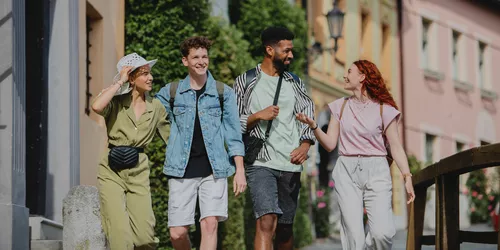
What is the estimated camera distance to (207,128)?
422 inches

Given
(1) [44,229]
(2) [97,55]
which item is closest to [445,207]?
(1) [44,229]

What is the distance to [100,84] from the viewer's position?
56.3ft

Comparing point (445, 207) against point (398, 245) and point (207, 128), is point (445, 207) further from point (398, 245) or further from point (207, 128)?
point (398, 245)

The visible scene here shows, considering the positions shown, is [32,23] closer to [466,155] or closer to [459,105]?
[466,155]

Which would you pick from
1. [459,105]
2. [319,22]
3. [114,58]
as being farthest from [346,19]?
[114,58]

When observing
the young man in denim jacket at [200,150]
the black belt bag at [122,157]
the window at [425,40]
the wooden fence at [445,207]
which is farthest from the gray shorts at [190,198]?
the window at [425,40]

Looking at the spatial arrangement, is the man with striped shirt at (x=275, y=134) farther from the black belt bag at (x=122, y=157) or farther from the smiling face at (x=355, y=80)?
the black belt bag at (x=122, y=157)

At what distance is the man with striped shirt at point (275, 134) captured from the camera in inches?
442

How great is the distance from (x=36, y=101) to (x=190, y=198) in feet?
16.5

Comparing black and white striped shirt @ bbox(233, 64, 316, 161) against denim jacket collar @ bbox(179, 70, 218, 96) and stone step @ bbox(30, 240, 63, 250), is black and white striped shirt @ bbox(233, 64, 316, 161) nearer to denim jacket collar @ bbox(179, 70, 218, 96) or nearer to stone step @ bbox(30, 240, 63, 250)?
denim jacket collar @ bbox(179, 70, 218, 96)

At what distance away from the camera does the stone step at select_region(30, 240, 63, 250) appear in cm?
1315

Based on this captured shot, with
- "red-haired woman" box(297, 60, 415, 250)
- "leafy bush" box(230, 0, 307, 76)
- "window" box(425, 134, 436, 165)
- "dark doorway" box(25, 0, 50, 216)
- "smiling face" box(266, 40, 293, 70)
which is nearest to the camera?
"red-haired woman" box(297, 60, 415, 250)

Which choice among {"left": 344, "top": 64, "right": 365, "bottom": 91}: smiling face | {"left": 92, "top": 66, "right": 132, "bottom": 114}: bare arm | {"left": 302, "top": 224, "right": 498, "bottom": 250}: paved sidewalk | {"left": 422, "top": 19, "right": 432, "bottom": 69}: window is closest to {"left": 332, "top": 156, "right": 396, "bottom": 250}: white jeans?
{"left": 344, "top": 64, "right": 365, "bottom": 91}: smiling face

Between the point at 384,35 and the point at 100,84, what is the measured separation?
65.8 ft
